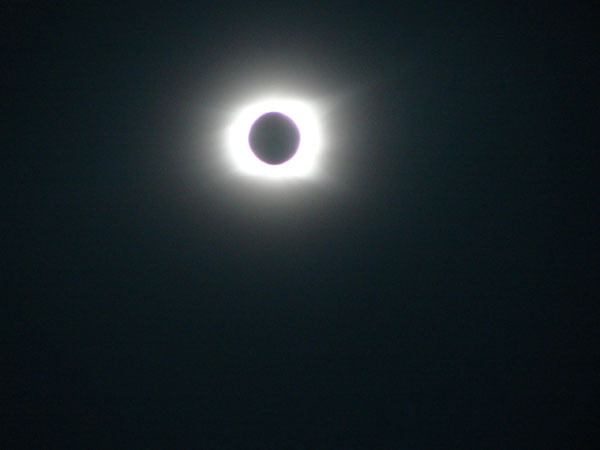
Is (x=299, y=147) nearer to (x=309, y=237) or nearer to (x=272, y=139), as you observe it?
(x=272, y=139)

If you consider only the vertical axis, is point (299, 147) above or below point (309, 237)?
above

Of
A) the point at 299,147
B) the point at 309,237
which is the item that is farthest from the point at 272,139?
the point at 309,237

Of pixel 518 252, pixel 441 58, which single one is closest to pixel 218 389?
pixel 518 252

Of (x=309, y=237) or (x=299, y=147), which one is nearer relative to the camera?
(x=299, y=147)

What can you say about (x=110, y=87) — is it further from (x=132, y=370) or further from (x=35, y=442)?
(x=35, y=442)

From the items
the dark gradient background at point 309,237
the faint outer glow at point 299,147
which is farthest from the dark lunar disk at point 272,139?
the dark gradient background at point 309,237

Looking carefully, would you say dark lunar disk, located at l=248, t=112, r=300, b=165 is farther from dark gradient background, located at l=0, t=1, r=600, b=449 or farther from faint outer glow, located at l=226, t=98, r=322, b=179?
dark gradient background, located at l=0, t=1, r=600, b=449
